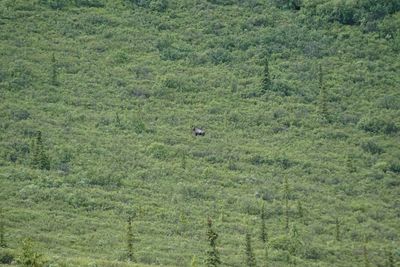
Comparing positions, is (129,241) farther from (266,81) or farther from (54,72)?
(266,81)

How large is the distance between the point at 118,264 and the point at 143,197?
57.4 ft

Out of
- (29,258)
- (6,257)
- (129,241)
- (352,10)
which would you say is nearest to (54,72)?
(352,10)

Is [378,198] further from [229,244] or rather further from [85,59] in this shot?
[85,59]

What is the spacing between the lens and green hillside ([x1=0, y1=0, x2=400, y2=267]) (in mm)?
66000

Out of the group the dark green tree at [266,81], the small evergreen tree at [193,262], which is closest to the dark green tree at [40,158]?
the small evergreen tree at [193,262]

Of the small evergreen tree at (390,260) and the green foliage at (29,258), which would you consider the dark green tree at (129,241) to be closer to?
the green foliage at (29,258)

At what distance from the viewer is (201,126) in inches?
3386

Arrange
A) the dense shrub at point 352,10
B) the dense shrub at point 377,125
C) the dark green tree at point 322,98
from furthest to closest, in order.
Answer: the dense shrub at point 352,10
the dark green tree at point 322,98
the dense shrub at point 377,125

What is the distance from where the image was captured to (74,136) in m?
80.9

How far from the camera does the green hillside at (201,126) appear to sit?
66000 millimetres

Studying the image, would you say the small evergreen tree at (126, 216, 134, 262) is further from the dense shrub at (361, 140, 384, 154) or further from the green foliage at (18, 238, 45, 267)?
the dense shrub at (361, 140, 384, 154)

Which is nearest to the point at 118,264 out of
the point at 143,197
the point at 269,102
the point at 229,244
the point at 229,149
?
the point at 229,244

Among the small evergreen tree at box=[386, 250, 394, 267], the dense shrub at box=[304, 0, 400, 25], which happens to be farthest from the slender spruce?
the small evergreen tree at box=[386, 250, 394, 267]

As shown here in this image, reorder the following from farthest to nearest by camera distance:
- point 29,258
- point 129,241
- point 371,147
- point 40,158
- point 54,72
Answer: point 54,72 < point 371,147 < point 40,158 < point 129,241 < point 29,258
